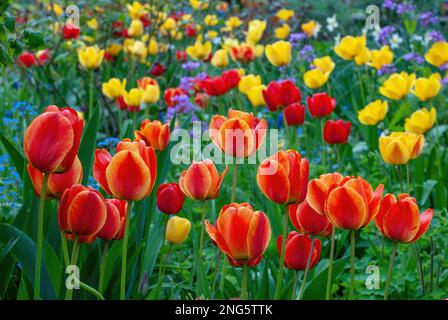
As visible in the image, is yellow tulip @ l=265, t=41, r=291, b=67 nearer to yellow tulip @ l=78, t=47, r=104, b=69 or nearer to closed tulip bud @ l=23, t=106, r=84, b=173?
yellow tulip @ l=78, t=47, r=104, b=69

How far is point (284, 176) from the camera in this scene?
124 centimetres

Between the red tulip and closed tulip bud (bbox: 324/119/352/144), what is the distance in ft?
0.47

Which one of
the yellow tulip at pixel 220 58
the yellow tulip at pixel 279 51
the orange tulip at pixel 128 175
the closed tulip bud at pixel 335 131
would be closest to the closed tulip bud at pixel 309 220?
the orange tulip at pixel 128 175

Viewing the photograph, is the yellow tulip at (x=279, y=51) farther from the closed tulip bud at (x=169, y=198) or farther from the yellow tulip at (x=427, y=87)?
the closed tulip bud at (x=169, y=198)

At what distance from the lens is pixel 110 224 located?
1.30 metres

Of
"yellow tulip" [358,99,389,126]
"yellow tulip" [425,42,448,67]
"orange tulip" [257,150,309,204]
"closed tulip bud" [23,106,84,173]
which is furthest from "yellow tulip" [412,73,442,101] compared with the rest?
"closed tulip bud" [23,106,84,173]

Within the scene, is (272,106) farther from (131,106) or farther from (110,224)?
(110,224)

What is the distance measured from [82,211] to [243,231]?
10.3 inches

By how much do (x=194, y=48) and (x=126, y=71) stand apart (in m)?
0.94

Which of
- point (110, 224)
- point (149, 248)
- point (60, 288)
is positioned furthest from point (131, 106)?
point (110, 224)

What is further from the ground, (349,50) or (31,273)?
(349,50)

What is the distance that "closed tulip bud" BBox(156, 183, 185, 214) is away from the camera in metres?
1.53

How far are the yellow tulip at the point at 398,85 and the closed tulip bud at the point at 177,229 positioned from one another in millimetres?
1466

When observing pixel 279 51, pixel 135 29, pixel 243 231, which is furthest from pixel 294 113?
pixel 135 29
